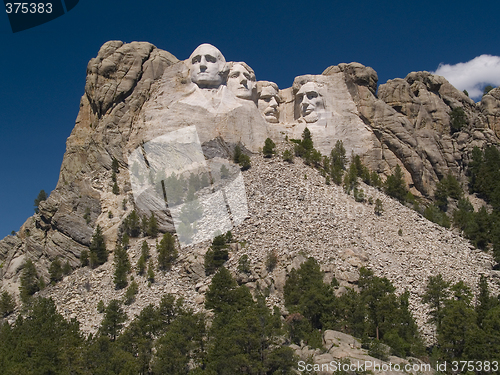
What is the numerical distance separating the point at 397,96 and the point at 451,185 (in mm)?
10789

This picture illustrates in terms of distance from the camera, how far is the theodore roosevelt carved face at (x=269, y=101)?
64000 mm

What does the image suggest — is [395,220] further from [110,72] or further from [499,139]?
[110,72]

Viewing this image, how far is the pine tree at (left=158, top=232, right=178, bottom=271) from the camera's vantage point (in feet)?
149

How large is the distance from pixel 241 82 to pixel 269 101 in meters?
5.25

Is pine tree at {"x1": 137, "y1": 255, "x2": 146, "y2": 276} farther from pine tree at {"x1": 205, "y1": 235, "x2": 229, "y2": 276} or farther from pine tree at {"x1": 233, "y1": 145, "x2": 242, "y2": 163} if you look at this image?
pine tree at {"x1": 233, "y1": 145, "x2": 242, "y2": 163}

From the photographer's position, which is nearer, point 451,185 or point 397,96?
point 451,185

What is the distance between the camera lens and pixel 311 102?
63344 millimetres

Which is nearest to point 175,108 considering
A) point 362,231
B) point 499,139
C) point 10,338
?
point 362,231

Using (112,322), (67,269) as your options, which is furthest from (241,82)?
(112,322)

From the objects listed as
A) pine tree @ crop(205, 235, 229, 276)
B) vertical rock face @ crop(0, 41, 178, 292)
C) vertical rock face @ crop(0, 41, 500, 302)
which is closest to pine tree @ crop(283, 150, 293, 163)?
vertical rock face @ crop(0, 41, 500, 302)

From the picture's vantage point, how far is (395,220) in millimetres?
50844

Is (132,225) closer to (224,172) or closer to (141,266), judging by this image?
(141,266)

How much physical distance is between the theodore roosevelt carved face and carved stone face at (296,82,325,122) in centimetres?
283

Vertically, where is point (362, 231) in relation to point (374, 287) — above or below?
above
